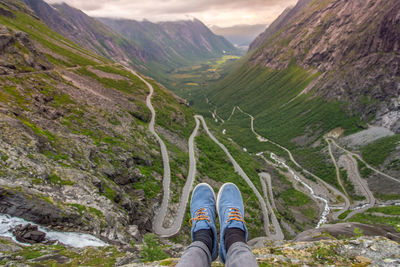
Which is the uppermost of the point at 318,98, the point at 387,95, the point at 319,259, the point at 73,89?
the point at 318,98

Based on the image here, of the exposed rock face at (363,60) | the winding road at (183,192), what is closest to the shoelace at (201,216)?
the winding road at (183,192)

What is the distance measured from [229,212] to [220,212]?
2.31 feet

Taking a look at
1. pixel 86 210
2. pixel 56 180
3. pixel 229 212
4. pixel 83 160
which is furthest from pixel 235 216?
pixel 83 160

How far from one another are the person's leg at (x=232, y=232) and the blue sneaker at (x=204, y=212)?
31 centimetres

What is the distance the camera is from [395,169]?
8150 cm

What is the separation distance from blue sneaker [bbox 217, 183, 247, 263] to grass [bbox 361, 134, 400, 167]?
107 metres

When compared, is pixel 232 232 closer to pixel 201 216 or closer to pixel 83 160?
pixel 201 216

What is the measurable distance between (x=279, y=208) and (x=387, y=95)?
118m

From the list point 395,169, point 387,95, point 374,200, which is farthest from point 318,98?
point 374,200

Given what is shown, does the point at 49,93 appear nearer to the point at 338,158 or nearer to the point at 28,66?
the point at 28,66

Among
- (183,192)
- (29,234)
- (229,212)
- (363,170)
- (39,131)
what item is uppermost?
(363,170)

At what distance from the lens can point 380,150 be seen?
92.1m

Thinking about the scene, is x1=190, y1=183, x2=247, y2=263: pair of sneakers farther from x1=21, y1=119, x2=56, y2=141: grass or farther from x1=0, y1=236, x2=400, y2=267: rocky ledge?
x1=21, y1=119, x2=56, y2=141: grass

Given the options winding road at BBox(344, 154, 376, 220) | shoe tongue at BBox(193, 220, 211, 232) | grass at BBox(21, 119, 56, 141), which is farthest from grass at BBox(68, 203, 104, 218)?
winding road at BBox(344, 154, 376, 220)
